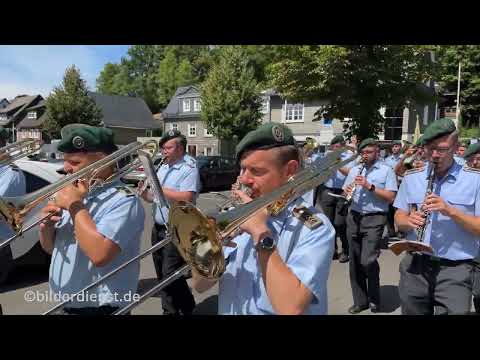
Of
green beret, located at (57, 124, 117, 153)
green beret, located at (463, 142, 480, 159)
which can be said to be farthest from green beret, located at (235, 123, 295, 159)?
green beret, located at (463, 142, 480, 159)

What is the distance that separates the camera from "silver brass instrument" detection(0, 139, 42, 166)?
4.16m

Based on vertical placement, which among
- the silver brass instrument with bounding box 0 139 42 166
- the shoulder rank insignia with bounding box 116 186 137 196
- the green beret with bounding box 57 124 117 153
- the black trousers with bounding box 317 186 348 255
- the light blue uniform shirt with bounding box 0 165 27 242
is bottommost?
the black trousers with bounding box 317 186 348 255

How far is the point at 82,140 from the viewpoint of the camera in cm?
242

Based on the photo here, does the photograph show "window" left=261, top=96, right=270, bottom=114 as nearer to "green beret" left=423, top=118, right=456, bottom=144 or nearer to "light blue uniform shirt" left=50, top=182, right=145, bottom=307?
"green beret" left=423, top=118, right=456, bottom=144

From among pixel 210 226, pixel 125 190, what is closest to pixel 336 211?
pixel 125 190

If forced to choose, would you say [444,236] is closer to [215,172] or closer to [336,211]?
[336,211]

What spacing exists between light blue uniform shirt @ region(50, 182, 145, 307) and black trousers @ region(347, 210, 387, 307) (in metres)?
2.99

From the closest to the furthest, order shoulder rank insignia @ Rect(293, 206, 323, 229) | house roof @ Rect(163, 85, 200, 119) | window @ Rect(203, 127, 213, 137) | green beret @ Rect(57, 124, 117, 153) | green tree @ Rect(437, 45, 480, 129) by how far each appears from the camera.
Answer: shoulder rank insignia @ Rect(293, 206, 323, 229) → green beret @ Rect(57, 124, 117, 153) → window @ Rect(203, 127, 213, 137) → green tree @ Rect(437, 45, 480, 129) → house roof @ Rect(163, 85, 200, 119)

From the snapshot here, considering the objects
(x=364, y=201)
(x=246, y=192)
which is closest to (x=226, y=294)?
(x=246, y=192)

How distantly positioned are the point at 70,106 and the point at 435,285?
37233mm

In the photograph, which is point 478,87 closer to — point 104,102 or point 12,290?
point 104,102

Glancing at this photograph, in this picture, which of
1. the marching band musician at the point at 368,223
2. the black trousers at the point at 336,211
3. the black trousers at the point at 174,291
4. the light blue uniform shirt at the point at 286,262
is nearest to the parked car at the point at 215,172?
the black trousers at the point at 336,211
